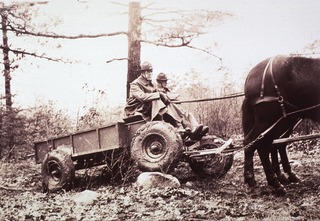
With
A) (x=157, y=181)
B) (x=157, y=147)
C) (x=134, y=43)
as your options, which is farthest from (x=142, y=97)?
(x=134, y=43)

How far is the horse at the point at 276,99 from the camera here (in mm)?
4836

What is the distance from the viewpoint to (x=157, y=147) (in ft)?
18.6

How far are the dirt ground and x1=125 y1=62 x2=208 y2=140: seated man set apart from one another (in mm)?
944

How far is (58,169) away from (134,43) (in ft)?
8.94

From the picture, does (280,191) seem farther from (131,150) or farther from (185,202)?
(131,150)

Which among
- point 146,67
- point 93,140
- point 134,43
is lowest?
point 93,140

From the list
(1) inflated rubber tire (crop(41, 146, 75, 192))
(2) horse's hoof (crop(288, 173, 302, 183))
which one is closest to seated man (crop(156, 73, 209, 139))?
(2) horse's hoof (crop(288, 173, 302, 183))

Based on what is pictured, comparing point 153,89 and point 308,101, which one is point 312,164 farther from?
point 153,89

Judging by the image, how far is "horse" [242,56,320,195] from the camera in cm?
484

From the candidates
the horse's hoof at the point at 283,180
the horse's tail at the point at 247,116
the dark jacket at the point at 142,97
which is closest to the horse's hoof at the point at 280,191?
the horse's hoof at the point at 283,180

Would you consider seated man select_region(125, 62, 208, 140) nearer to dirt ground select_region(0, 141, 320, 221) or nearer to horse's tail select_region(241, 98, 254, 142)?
horse's tail select_region(241, 98, 254, 142)

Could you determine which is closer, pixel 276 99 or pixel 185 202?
pixel 185 202

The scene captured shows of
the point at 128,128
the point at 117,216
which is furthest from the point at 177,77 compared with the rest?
the point at 117,216

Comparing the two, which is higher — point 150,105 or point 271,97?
point 271,97
